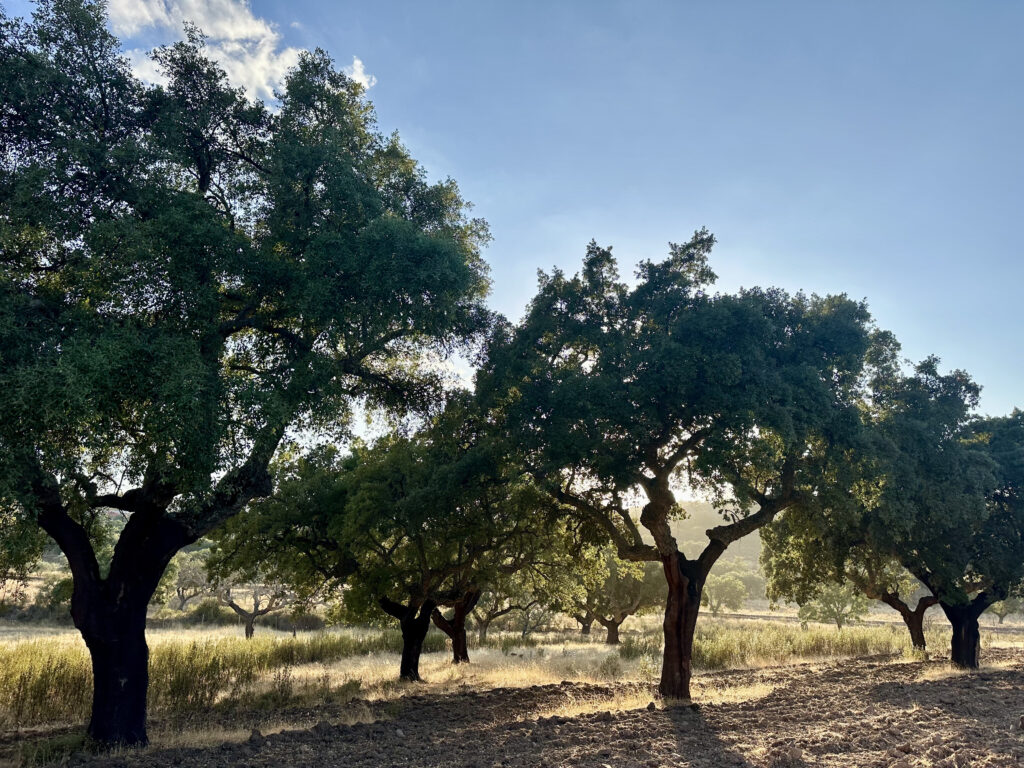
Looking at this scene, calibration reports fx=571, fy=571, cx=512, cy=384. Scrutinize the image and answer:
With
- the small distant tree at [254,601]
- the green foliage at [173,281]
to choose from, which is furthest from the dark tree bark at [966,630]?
the small distant tree at [254,601]

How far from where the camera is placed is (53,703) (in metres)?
14.7

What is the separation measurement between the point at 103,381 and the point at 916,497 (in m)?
19.9

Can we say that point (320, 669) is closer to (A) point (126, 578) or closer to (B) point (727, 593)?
(A) point (126, 578)

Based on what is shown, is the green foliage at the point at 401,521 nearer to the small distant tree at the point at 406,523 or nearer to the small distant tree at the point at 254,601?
the small distant tree at the point at 406,523

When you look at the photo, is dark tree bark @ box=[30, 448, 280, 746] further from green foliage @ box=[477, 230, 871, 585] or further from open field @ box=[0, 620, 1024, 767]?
green foliage @ box=[477, 230, 871, 585]

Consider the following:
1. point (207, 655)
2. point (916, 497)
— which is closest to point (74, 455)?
point (207, 655)

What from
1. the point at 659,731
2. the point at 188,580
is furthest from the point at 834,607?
the point at 188,580

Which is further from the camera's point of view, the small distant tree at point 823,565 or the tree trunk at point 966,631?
the tree trunk at point 966,631

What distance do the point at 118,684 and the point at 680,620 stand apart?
42.6 ft

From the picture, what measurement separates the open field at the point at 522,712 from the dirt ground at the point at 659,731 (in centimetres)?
5

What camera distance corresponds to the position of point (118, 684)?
11039 mm

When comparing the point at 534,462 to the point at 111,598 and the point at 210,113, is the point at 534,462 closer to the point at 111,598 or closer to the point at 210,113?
the point at 111,598

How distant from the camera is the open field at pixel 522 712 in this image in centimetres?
953

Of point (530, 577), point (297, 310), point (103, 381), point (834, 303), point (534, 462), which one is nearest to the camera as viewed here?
point (103, 381)
